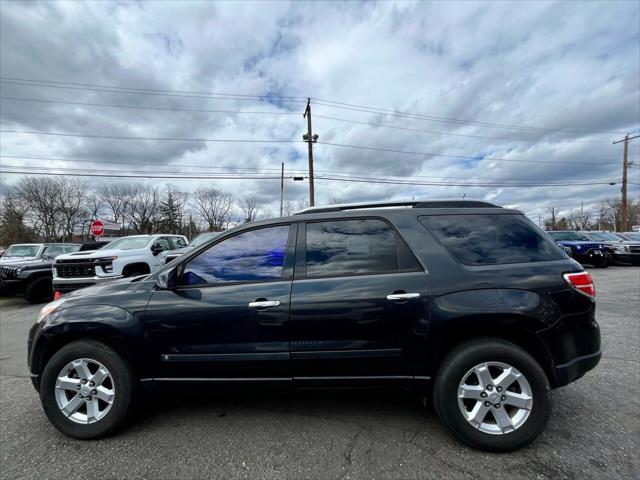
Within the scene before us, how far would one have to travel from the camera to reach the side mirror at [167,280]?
8.43 feet

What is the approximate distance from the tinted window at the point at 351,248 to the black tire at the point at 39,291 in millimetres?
10334

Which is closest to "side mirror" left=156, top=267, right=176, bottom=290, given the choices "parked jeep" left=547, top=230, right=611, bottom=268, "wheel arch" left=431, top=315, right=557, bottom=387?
"wheel arch" left=431, top=315, right=557, bottom=387

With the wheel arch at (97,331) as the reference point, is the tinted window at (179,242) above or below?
above

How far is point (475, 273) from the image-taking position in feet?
7.91

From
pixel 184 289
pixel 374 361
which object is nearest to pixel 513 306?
pixel 374 361

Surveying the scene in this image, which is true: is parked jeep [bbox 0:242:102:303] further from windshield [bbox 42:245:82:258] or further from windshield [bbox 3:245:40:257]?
windshield [bbox 3:245:40:257]

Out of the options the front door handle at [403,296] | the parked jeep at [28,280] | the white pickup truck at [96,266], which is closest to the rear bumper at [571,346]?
the front door handle at [403,296]

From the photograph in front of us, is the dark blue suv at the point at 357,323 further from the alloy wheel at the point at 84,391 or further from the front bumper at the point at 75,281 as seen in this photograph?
the front bumper at the point at 75,281

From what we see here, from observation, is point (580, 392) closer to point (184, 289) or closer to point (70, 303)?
point (184, 289)

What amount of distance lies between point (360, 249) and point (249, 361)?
121cm

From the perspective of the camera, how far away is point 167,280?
8.46ft

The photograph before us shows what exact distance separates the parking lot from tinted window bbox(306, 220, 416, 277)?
3.17ft

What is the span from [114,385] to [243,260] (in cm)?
136

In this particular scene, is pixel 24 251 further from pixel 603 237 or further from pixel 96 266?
pixel 603 237
